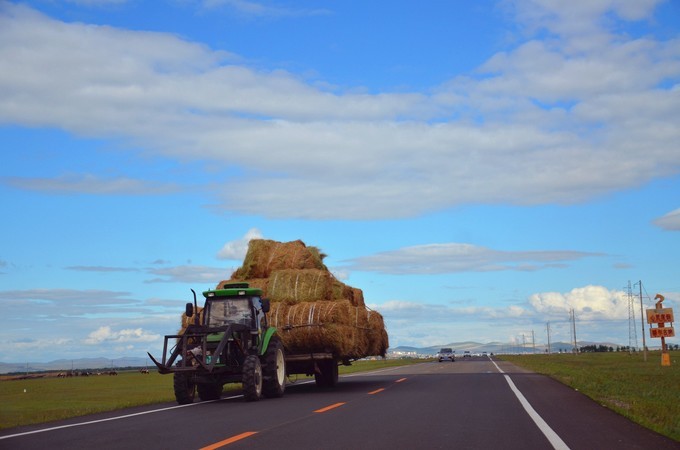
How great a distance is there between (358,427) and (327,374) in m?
11.6

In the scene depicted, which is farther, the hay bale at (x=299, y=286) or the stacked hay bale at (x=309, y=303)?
the hay bale at (x=299, y=286)

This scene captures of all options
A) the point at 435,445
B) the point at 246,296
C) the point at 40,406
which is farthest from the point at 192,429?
the point at 40,406

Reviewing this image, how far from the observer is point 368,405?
16328 mm

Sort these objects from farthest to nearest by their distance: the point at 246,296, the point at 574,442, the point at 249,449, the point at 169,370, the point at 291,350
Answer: the point at 291,350 → the point at 246,296 → the point at 169,370 → the point at 574,442 → the point at 249,449

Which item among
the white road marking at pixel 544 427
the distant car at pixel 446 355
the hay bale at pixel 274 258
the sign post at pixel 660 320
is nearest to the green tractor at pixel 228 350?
the hay bale at pixel 274 258

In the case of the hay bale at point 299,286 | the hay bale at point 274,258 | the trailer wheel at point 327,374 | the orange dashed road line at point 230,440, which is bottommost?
the orange dashed road line at point 230,440

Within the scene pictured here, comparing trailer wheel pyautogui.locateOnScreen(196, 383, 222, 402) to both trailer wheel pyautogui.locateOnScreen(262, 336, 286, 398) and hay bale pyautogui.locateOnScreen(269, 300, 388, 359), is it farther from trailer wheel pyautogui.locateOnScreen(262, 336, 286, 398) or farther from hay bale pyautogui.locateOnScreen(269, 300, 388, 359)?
hay bale pyautogui.locateOnScreen(269, 300, 388, 359)

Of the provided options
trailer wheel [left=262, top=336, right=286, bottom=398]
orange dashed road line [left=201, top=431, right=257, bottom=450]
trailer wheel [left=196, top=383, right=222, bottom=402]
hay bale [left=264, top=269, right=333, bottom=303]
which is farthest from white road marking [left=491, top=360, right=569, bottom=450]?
trailer wheel [left=196, top=383, right=222, bottom=402]

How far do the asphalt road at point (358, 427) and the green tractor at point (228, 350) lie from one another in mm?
751

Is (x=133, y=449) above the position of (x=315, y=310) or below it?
below

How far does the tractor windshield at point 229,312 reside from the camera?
20.0 m

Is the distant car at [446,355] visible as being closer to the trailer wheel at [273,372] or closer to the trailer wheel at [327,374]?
the trailer wheel at [327,374]

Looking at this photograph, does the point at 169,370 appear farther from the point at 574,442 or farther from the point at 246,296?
the point at 574,442

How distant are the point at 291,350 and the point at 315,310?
4.92 feet
